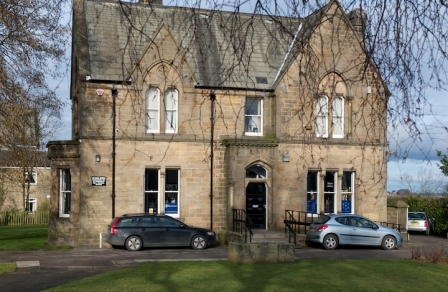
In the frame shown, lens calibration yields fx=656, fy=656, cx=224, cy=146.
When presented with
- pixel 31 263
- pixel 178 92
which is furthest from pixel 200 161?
pixel 31 263

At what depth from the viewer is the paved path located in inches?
712

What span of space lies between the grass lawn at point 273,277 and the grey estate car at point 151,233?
19.9 feet

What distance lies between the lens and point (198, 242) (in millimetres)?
27828

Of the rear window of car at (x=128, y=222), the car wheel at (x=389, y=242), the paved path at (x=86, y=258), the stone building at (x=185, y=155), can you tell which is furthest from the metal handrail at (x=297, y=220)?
the rear window of car at (x=128, y=222)

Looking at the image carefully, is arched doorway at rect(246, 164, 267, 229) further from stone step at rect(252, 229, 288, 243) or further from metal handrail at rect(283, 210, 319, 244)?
Answer: stone step at rect(252, 229, 288, 243)

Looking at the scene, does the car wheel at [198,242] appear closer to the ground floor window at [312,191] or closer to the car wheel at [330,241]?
the car wheel at [330,241]

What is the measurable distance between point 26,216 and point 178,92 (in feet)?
103

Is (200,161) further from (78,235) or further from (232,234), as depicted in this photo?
(78,235)

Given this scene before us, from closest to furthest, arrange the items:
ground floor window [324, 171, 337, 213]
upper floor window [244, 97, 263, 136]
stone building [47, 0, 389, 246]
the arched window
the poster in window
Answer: stone building [47, 0, 389, 246], the arched window, upper floor window [244, 97, 263, 136], ground floor window [324, 171, 337, 213], the poster in window

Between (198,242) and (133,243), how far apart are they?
2793 millimetres

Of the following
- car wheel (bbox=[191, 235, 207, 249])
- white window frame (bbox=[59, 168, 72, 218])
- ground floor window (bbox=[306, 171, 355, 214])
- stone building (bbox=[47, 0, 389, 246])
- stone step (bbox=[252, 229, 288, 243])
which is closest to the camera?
car wheel (bbox=[191, 235, 207, 249])

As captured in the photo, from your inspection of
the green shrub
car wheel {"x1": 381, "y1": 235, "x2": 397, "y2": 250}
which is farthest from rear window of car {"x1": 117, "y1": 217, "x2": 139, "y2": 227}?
the green shrub

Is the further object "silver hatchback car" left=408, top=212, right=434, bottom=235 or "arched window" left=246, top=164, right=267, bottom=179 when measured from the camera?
"silver hatchback car" left=408, top=212, right=434, bottom=235

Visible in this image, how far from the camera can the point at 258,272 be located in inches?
713
